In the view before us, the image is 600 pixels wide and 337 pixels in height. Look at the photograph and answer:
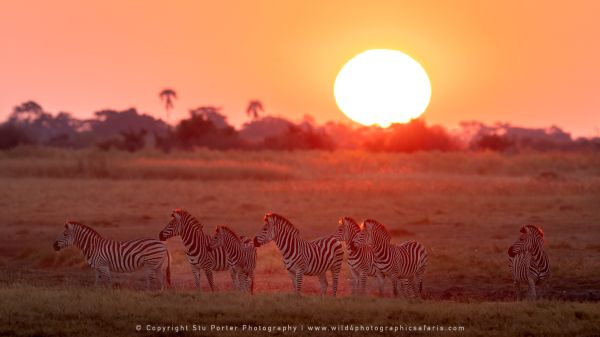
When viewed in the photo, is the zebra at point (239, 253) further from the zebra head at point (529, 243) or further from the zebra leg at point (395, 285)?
the zebra head at point (529, 243)

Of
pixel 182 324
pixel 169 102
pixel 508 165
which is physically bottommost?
pixel 182 324

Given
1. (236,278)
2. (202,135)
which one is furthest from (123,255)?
(202,135)

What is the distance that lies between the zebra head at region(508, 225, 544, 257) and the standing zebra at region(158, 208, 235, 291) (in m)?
4.59

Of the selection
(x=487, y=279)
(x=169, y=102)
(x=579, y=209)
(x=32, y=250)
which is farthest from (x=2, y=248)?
(x=169, y=102)

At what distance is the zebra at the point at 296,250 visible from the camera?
1535cm

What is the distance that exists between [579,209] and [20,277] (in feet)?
58.0

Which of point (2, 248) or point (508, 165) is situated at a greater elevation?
point (508, 165)

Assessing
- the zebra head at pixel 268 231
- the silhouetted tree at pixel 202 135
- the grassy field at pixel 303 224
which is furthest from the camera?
the silhouetted tree at pixel 202 135

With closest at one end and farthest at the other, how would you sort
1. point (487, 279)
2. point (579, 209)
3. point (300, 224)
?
point (487, 279)
point (300, 224)
point (579, 209)

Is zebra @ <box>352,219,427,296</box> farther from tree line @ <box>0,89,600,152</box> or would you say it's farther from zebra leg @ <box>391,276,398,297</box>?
tree line @ <box>0,89,600,152</box>

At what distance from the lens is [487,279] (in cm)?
1772

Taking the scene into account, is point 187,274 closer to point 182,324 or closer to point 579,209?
point 182,324

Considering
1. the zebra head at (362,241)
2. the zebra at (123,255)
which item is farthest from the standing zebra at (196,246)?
the zebra head at (362,241)

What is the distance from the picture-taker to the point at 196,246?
16062mm
